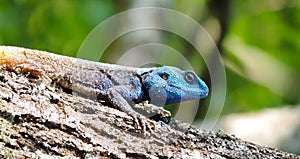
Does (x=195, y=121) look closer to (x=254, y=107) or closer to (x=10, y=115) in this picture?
(x=254, y=107)

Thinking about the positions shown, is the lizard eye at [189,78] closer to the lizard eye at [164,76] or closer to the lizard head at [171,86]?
the lizard head at [171,86]

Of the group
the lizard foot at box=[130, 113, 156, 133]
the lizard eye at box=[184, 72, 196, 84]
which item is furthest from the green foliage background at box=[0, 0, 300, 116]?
the lizard foot at box=[130, 113, 156, 133]

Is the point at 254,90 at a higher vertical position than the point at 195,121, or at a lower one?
higher

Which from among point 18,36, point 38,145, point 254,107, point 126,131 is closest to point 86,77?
point 126,131

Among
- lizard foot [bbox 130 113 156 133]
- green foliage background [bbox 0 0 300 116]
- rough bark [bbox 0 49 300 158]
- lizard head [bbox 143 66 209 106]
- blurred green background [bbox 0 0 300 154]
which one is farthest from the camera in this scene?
green foliage background [bbox 0 0 300 116]

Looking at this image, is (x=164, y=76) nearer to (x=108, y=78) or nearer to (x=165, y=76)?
(x=165, y=76)

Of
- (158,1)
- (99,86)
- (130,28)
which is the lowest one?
(99,86)

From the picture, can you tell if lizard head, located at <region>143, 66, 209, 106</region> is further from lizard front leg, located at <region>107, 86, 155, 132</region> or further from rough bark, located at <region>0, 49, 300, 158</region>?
rough bark, located at <region>0, 49, 300, 158</region>
